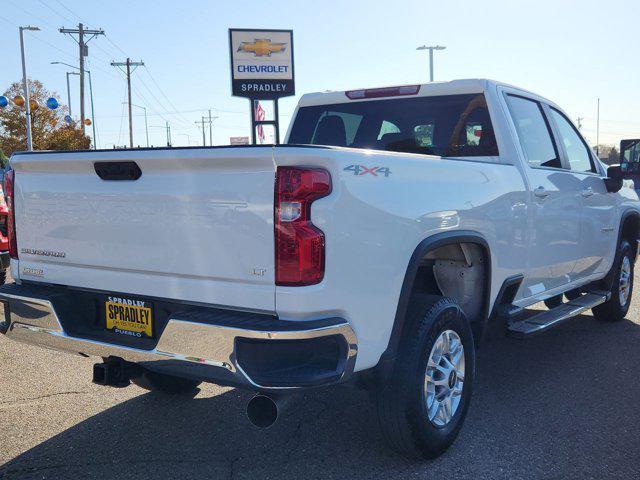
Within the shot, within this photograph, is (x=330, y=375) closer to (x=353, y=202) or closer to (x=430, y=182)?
(x=353, y=202)

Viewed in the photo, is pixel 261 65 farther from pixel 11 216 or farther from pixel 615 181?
pixel 11 216

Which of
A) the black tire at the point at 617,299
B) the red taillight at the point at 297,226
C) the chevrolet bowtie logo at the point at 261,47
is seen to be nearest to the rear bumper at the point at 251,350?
A: the red taillight at the point at 297,226

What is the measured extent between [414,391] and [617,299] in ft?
13.1

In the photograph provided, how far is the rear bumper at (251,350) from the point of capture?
246 centimetres

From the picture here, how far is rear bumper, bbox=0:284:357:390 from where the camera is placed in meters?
2.46

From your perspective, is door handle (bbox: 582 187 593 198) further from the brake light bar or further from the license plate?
the license plate

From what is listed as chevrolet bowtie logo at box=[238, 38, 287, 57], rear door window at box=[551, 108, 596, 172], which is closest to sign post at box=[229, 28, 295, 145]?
chevrolet bowtie logo at box=[238, 38, 287, 57]

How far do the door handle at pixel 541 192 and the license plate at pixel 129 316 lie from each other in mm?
2676

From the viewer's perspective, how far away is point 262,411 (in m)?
2.72

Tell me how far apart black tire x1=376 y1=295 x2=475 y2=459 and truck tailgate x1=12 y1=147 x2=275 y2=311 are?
2.84ft

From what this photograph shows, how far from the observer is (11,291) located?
324 cm

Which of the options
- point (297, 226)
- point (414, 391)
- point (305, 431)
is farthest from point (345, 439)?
point (297, 226)

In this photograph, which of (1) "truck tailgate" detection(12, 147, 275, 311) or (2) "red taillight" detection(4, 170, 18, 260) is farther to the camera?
(2) "red taillight" detection(4, 170, 18, 260)

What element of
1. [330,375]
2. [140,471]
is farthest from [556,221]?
[140,471]
